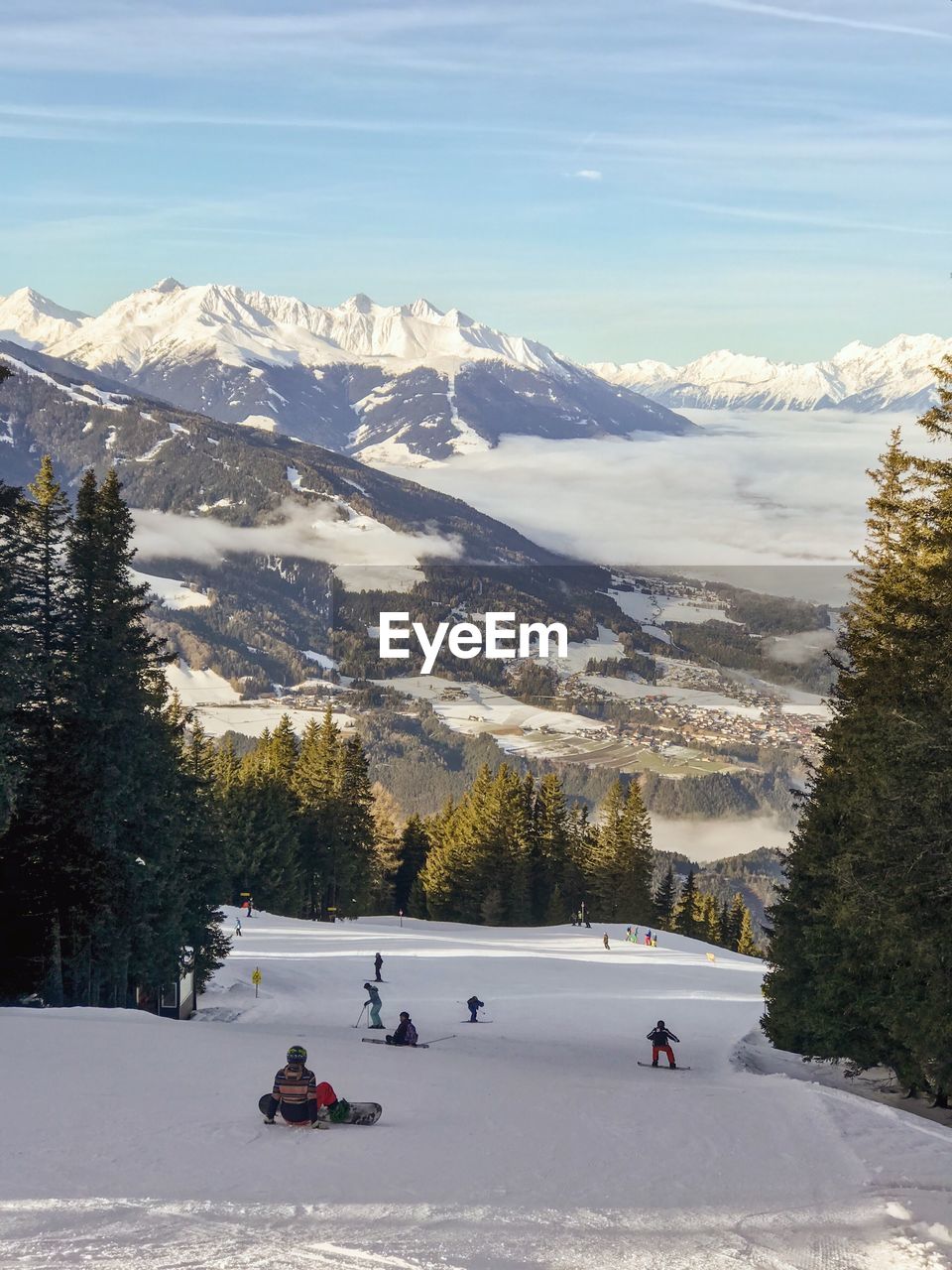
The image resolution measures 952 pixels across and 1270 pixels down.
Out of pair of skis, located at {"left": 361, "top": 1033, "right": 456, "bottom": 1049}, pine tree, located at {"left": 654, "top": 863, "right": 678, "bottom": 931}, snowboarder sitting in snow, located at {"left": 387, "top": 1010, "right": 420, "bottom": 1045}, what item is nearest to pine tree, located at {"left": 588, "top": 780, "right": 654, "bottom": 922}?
pine tree, located at {"left": 654, "top": 863, "right": 678, "bottom": 931}

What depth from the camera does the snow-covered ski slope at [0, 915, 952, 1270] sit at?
1190cm

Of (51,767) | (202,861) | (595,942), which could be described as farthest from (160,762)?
(595,942)

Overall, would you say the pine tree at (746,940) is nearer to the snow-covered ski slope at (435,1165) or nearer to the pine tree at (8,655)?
the snow-covered ski slope at (435,1165)

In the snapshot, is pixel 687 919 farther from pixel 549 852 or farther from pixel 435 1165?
pixel 435 1165

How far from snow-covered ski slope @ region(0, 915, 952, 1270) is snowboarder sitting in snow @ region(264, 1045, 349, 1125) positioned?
0.25 m

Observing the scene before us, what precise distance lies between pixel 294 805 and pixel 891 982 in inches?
2440

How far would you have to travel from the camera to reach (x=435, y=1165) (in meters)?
14.8

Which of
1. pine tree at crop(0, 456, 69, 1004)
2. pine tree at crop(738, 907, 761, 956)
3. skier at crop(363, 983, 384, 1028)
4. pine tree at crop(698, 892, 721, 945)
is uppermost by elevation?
pine tree at crop(0, 456, 69, 1004)

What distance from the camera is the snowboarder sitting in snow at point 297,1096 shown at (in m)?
15.9

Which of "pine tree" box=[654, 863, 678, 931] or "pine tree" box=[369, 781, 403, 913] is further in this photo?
"pine tree" box=[654, 863, 678, 931]

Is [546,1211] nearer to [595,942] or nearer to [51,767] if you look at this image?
[51,767]

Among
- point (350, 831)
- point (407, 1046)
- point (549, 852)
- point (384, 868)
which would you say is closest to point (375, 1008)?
point (407, 1046)

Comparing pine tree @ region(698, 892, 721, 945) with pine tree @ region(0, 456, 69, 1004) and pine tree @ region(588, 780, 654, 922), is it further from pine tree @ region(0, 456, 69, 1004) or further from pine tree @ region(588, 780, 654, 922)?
pine tree @ region(0, 456, 69, 1004)

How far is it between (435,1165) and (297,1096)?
83.1 inches
